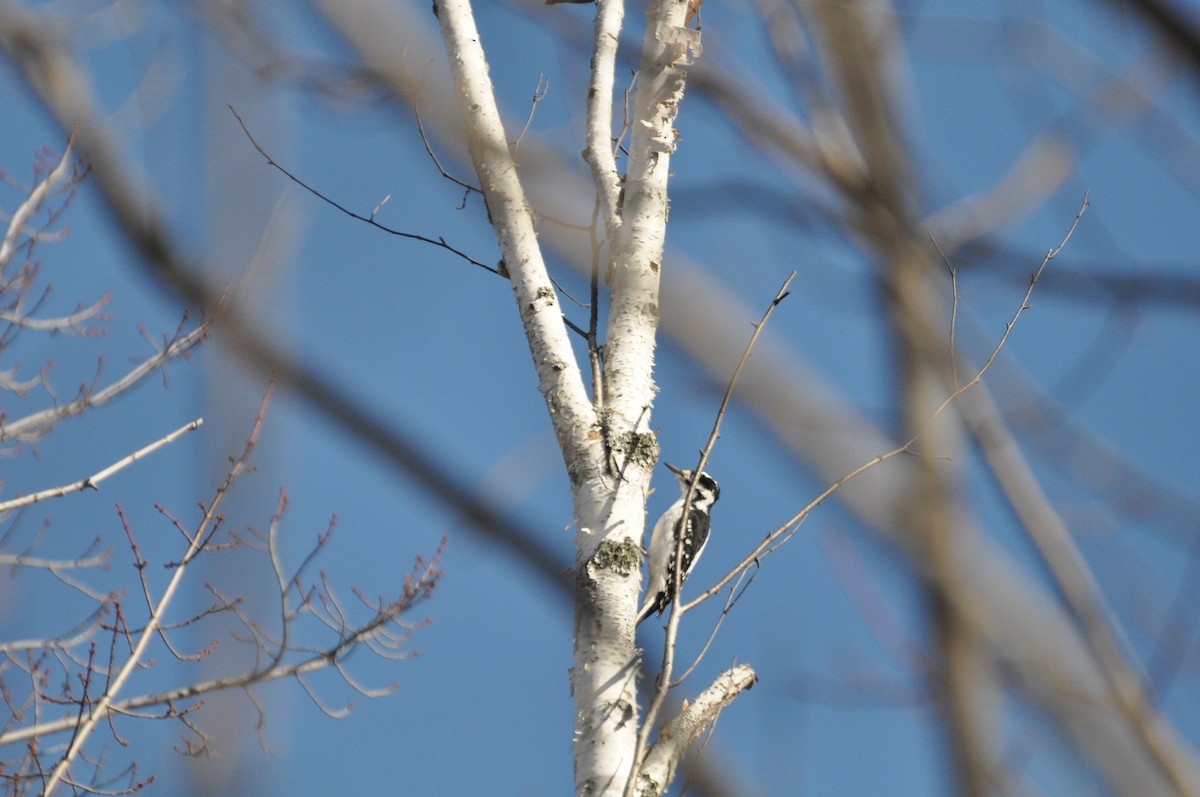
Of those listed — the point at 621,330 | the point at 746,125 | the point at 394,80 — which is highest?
the point at 621,330

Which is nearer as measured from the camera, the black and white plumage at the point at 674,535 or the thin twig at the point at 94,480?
the thin twig at the point at 94,480

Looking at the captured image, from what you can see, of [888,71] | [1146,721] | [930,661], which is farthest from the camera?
[888,71]

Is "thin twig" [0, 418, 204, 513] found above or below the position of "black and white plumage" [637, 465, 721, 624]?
below

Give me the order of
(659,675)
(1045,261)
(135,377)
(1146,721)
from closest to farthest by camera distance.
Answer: (1146,721), (1045,261), (659,675), (135,377)

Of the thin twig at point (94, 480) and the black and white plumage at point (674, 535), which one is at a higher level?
the black and white plumage at point (674, 535)

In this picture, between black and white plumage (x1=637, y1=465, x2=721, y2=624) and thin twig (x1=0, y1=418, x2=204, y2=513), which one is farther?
black and white plumage (x1=637, y1=465, x2=721, y2=624)

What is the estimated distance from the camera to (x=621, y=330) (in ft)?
10.2

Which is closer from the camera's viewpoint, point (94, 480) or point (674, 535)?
point (94, 480)

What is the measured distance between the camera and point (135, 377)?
4438 mm

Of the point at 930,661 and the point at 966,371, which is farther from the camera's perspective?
the point at 966,371

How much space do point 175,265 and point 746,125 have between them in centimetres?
74

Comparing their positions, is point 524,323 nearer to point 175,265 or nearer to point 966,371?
point 175,265

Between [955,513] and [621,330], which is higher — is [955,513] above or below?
below

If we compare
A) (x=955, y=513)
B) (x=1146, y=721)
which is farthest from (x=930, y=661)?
(x=1146, y=721)
